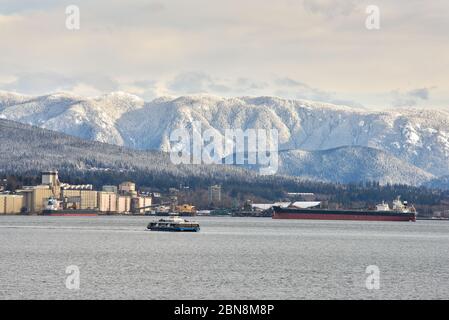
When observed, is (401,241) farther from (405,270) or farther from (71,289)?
(71,289)

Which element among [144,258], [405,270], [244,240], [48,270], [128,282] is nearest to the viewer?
[128,282]

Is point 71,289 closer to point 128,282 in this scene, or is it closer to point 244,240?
point 128,282
